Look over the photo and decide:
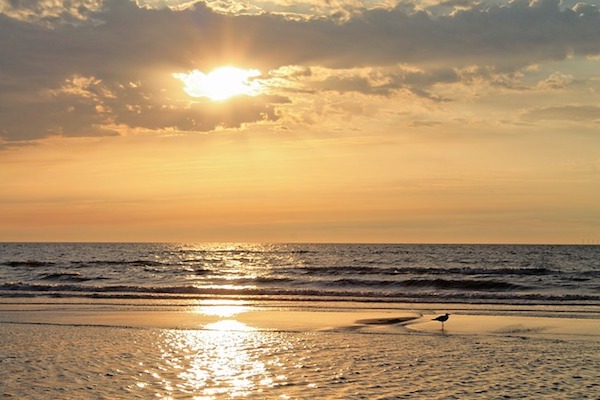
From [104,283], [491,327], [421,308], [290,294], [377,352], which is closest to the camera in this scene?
[377,352]

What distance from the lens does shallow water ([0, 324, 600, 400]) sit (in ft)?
44.4

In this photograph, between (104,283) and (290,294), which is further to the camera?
(104,283)

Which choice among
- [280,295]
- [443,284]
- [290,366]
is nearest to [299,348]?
[290,366]

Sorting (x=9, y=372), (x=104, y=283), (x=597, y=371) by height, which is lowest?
(x=597, y=371)

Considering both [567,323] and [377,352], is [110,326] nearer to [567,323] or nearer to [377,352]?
[377,352]

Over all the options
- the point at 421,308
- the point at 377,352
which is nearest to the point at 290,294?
the point at 421,308

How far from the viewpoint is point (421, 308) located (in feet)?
112

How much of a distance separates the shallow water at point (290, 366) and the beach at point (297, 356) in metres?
0.03

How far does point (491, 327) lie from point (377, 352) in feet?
26.5

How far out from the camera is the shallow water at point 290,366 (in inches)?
532

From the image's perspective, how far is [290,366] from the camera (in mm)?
16188

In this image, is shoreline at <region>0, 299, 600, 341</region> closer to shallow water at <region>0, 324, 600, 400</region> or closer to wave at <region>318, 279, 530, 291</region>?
shallow water at <region>0, 324, 600, 400</region>

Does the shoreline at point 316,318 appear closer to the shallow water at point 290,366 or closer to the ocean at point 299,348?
the ocean at point 299,348

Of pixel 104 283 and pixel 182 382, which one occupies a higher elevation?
pixel 104 283
